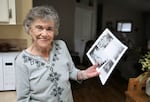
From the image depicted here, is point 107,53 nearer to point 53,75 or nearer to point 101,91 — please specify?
point 53,75

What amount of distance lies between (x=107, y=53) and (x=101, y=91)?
10.2 feet

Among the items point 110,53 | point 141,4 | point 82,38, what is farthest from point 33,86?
point 82,38

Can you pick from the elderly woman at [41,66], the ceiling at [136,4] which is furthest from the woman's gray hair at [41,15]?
the ceiling at [136,4]

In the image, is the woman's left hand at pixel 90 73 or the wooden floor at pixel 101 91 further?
the wooden floor at pixel 101 91

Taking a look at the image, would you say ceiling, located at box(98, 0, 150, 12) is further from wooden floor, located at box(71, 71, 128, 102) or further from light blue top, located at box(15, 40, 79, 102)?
light blue top, located at box(15, 40, 79, 102)

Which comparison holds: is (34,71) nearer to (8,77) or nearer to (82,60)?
(8,77)

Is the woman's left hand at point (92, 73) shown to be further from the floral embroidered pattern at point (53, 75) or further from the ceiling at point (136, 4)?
the ceiling at point (136, 4)

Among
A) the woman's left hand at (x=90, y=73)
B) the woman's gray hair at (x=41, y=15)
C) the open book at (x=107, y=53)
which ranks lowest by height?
the woman's left hand at (x=90, y=73)

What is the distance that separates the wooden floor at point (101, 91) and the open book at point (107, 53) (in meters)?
2.57

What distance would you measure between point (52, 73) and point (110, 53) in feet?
1.12

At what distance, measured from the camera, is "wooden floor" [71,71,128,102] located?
12.2 ft

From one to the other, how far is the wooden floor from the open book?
8.42 feet

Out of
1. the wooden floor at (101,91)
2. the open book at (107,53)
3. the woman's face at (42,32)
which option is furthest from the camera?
the wooden floor at (101,91)

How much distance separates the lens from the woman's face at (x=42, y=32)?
3.34ft
